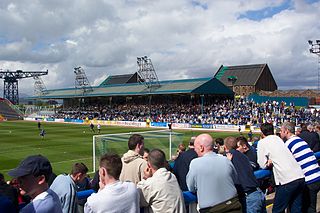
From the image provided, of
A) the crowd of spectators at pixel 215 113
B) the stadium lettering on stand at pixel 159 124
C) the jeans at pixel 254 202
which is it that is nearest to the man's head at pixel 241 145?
the jeans at pixel 254 202

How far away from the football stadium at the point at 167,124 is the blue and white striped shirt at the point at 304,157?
0.03 meters

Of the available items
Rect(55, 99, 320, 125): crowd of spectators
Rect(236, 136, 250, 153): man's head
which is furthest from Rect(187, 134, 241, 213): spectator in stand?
Rect(55, 99, 320, 125): crowd of spectators

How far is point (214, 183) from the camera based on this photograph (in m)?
4.47

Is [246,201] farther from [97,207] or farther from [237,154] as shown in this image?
[97,207]

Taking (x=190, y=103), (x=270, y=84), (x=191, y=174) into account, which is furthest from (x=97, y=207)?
(x=270, y=84)

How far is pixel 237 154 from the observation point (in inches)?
214

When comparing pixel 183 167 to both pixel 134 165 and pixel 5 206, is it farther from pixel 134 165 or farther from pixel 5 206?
pixel 5 206

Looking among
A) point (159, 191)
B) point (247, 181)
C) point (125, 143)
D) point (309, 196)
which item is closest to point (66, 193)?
point (159, 191)

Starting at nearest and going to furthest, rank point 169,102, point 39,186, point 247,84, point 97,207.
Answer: point 39,186 < point 97,207 < point 169,102 < point 247,84

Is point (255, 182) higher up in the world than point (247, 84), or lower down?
lower down

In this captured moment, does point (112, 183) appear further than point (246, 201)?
No

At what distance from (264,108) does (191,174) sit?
165 ft

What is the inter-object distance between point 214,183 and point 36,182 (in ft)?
7.62

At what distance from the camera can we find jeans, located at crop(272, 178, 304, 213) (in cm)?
586
